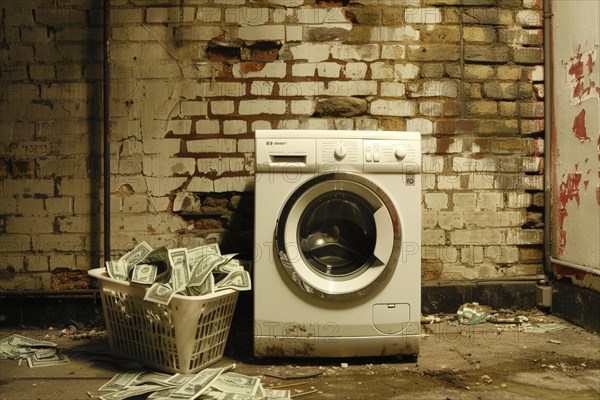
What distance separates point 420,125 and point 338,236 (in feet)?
3.56

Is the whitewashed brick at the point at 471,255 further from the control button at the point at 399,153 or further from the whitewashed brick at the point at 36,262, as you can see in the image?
the whitewashed brick at the point at 36,262

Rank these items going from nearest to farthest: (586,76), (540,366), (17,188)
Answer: (540,366), (586,76), (17,188)

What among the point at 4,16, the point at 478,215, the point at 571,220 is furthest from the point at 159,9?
the point at 571,220

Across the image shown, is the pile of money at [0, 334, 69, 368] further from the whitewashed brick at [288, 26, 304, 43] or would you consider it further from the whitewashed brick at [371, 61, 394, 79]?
the whitewashed brick at [371, 61, 394, 79]

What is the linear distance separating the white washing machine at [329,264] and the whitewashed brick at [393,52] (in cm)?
95

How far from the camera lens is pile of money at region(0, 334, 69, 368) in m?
2.50

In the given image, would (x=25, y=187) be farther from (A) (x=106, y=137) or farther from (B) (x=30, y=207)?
(A) (x=106, y=137)

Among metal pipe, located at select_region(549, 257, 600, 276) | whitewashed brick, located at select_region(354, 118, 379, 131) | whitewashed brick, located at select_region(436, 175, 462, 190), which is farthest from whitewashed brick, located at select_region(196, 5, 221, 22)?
metal pipe, located at select_region(549, 257, 600, 276)

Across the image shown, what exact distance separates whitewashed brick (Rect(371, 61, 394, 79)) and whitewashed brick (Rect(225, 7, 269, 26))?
699 mm

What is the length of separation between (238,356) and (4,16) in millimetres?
2351

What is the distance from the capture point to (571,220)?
9.94 ft

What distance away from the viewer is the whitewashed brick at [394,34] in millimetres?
3178

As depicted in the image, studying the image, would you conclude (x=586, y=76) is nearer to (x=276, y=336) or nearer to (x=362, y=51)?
(x=362, y=51)

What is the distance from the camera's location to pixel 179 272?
7.73 ft
